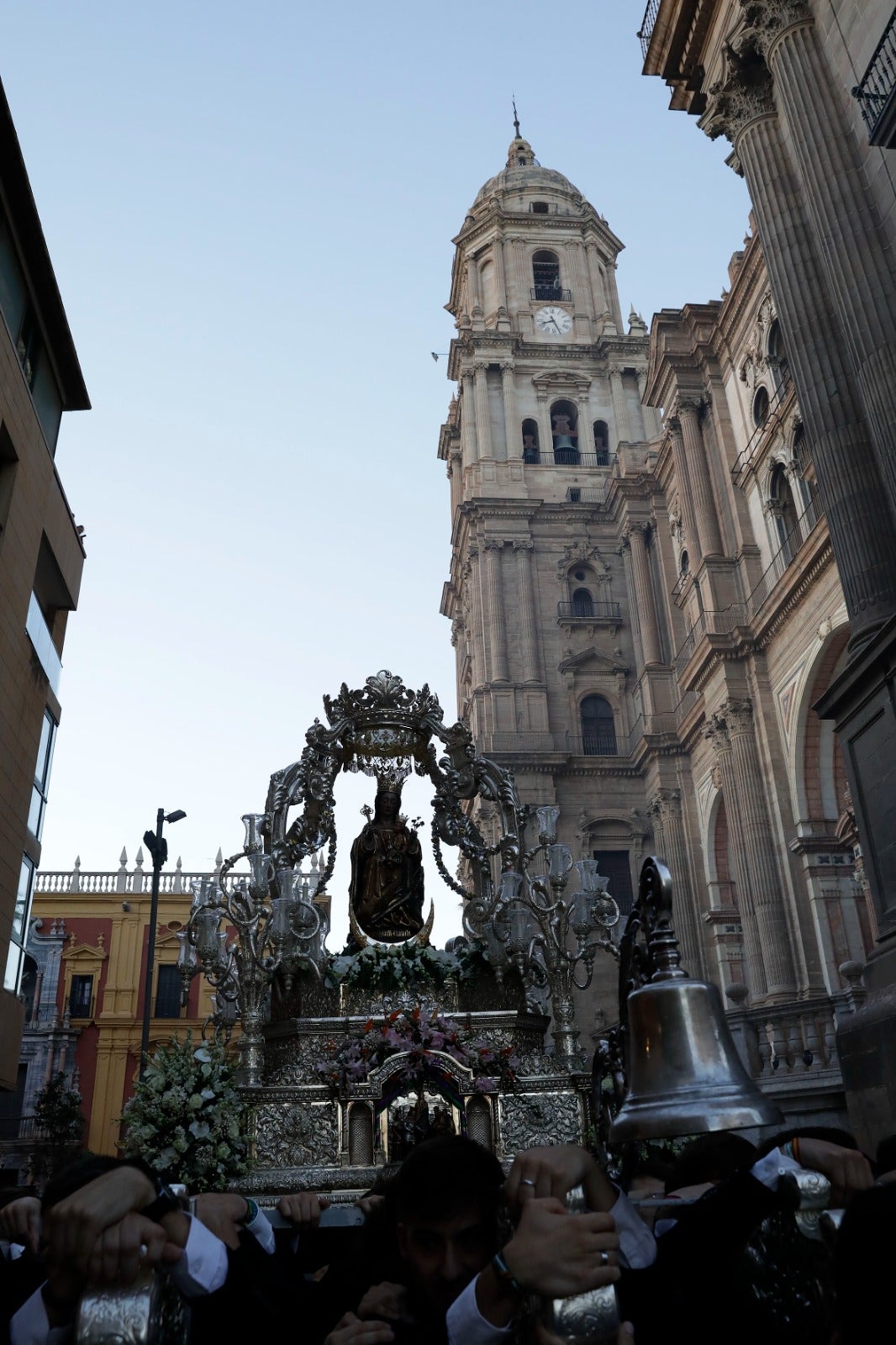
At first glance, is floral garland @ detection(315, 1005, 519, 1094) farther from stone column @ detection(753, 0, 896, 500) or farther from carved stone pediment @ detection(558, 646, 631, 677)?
carved stone pediment @ detection(558, 646, 631, 677)

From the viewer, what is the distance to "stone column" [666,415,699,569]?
32594mm

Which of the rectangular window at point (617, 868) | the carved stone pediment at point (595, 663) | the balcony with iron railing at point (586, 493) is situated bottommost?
the rectangular window at point (617, 868)

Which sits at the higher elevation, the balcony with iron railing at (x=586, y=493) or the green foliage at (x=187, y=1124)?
the balcony with iron railing at (x=586, y=493)

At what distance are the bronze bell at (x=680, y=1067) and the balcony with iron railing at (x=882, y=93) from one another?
10.9m

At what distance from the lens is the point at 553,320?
160 ft

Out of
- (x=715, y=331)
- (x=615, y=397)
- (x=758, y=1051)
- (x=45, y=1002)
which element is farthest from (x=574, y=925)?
(x=615, y=397)

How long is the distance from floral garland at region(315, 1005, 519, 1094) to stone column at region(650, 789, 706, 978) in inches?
759

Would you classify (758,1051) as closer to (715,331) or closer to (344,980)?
(344,980)

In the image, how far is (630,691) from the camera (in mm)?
40969

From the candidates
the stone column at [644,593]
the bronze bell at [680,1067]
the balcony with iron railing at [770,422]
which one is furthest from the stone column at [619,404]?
the bronze bell at [680,1067]

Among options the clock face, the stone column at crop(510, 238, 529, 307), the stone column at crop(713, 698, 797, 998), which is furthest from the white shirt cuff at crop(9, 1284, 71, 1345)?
the stone column at crop(510, 238, 529, 307)

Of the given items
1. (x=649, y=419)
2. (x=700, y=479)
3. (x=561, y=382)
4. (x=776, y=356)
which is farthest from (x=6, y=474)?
(x=649, y=419)

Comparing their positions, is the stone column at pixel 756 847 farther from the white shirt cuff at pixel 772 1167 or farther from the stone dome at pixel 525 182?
the stone dome at pixel 525 182

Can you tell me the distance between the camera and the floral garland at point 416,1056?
32.8 feet
